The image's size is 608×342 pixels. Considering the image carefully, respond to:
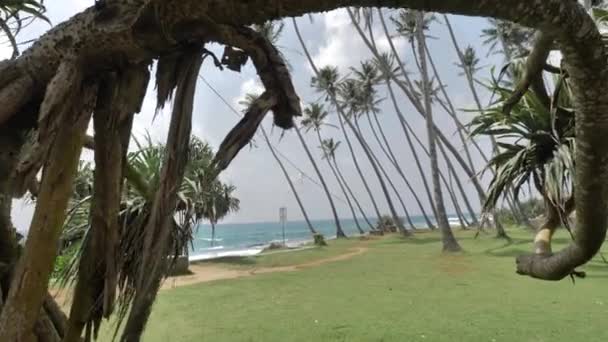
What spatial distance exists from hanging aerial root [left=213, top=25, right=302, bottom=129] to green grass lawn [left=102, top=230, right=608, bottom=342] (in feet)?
15.6

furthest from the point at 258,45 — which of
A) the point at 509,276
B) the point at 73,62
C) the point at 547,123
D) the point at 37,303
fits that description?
the point at 509,276

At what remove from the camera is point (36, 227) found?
193 centimetres

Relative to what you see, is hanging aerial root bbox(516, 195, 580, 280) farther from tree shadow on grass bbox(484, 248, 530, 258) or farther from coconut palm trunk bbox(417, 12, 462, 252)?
coconut palm trunk bbox(417, 12, 462, 252)

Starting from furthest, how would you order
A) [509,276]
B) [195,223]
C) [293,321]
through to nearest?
[509,276]
[293,321]
[195,223]

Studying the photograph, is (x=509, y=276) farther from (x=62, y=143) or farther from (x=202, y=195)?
(x=62, y=143)

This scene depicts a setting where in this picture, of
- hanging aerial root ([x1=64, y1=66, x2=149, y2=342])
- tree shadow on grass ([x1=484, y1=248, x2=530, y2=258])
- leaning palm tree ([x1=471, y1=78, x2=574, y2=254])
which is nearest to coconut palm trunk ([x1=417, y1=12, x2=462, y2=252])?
tree shadow on grass ([x1=484, y1=248, x2=530, y2=258])

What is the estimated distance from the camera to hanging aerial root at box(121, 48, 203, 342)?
1878 mm

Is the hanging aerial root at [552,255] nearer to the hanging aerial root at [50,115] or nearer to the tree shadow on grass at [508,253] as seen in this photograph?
the hanging aerial root at [50,115]

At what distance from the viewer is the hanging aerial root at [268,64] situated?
2053 millimetres

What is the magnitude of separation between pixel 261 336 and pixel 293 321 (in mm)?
963

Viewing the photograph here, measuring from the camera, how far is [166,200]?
197 cm

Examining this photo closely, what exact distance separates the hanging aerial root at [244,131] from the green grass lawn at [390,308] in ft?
15.7

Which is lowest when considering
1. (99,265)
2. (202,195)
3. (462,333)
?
(462,333)

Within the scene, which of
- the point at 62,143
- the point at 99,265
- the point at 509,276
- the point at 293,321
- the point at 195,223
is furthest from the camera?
→ the point at 509,276
